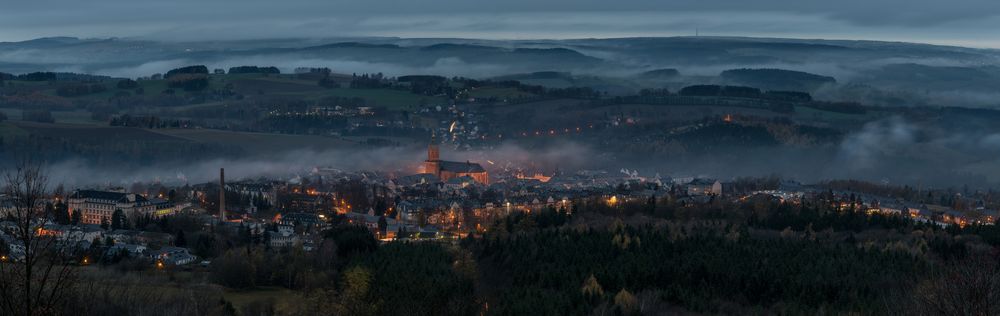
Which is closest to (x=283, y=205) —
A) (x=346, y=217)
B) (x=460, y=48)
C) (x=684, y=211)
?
(x=346, y=217)

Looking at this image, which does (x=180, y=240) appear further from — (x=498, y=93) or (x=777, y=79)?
(x=777, y=79)

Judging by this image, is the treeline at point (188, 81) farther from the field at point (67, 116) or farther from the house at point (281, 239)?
the house at point (281, 239)

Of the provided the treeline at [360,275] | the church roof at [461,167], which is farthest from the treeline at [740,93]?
the treeline at [360,275]

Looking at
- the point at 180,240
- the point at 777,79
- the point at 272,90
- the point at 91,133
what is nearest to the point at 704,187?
the point at 180,240

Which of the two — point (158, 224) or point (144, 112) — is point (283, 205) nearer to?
point (158, 224)

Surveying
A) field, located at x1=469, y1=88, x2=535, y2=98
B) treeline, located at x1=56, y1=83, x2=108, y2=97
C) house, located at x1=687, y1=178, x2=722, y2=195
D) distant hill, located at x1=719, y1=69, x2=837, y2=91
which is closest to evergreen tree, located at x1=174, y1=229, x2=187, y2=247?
house, located at x1=687, y1=178, x2=722, y2=195

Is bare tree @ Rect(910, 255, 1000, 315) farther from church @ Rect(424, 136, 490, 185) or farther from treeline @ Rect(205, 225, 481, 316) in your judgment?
church @ Rect(424, 136, 490, 185)

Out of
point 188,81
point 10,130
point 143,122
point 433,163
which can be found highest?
point 188,81
